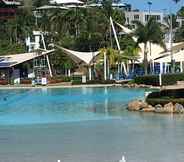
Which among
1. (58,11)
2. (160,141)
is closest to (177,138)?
(160,141)

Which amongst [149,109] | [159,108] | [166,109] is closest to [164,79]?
[149,109]

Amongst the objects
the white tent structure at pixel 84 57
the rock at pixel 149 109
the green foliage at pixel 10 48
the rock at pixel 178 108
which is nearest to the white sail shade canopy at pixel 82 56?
the white tent structure at pixel 84 57

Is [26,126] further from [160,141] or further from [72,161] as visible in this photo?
[72,161]

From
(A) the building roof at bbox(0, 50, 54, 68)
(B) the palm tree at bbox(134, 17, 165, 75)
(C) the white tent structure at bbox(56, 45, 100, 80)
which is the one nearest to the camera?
(B) the palm tree at bbox(134, 17, 165, 75)

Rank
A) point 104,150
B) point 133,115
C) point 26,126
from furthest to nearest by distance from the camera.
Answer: point 133,115
point 26,126
point 104,150

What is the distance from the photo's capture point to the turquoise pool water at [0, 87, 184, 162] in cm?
1513

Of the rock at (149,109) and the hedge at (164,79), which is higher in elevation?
the hedge at (164,79)

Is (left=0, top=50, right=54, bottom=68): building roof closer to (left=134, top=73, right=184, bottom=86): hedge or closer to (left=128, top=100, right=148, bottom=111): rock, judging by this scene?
(left=134, top=73, right=184, bottom=86): hedge

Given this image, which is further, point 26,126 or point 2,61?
point 2,61

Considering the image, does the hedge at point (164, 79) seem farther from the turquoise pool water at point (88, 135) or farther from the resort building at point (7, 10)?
the resort building at point (7, 10)

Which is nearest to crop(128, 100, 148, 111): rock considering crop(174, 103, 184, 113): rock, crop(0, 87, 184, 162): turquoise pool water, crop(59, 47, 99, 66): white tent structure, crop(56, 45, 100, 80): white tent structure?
crop(0, 87, 184, 162): turquoise pool water

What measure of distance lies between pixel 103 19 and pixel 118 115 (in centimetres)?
5743

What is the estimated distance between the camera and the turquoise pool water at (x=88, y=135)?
1513 cm

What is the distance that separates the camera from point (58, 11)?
295ft
